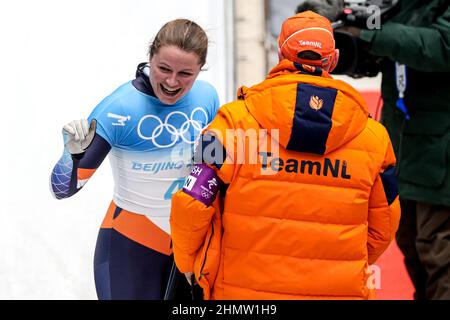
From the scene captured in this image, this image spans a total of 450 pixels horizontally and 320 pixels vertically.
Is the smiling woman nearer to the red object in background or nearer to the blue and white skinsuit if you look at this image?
the blue and white skinsuit

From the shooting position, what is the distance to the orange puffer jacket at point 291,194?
1590 mm

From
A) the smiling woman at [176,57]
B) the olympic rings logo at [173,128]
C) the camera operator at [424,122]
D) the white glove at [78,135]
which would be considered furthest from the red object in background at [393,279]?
the white glove at [78,135]

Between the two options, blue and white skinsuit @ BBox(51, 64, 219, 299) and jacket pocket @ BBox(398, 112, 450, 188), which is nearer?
blue and white skinsuit @ BBox(51, 64, 219, 299)

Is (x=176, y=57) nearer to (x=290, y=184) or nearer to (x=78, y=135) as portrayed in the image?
(x=78, y=135)

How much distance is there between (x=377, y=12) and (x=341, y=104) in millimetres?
1192

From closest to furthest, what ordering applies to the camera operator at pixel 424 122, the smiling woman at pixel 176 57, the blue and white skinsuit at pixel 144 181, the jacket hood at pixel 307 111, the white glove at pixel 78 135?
the jacket hood at pixel 307 111 < the white glove at pixel 78 135 < the smiling woman at pixel 176 57 < the blue and white skinsuit at pixel 144 181 < the camera operator at pixel 424 122

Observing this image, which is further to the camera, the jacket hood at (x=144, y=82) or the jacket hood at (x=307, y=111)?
the jacket hood at (x=144, y=82)

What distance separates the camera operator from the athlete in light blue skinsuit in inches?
37.5

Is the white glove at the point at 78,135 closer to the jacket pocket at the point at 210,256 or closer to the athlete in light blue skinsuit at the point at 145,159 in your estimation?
the athlete in light blue skinsuit at the point at 145,159

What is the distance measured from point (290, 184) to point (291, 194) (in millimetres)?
25

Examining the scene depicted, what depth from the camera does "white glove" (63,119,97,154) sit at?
1681mm

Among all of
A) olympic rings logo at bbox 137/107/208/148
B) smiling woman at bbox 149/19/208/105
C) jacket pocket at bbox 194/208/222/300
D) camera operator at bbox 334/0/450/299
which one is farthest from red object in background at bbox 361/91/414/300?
jacket pocket at bbox 194/208/222/300

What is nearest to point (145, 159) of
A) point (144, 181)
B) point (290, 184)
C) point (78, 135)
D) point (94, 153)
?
point (144, 181)

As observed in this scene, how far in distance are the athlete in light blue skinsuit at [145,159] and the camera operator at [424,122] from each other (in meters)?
0.95
